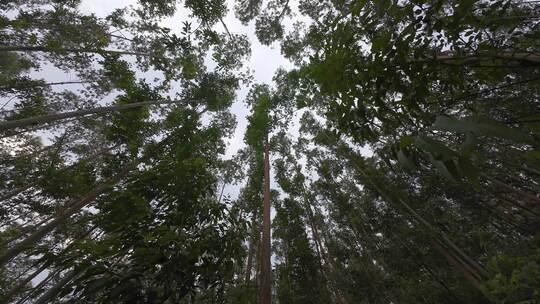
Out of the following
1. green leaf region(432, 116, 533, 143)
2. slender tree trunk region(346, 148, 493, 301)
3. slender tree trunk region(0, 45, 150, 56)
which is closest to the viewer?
green leaf region(432, 116, 533, 143)

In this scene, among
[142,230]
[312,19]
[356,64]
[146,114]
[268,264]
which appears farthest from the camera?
[312,19]

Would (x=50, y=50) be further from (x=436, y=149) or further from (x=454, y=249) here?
(x=454, y=249)

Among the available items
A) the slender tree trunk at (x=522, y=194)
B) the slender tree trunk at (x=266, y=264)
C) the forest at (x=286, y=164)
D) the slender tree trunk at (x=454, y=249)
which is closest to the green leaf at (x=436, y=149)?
the forest at (x=286, y=164)

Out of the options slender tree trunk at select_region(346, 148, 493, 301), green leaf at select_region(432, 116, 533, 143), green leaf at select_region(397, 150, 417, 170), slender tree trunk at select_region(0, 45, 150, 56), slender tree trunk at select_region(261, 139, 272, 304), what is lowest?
green leaf at select_region(432, 116, 533, 143)

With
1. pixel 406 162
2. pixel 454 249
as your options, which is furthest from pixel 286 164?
pixel 406 162

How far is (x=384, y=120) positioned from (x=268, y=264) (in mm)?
3741

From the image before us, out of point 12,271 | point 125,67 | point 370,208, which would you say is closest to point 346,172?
point 370,208

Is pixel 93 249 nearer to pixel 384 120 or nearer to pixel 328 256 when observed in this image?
pixel 384 120

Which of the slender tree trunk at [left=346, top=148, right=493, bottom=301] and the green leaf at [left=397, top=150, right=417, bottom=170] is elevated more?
the slender tree trunk at [left=346, top=148, right=493, bottom=301]

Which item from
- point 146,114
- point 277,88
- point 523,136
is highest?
point 277,88

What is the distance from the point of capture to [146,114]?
11680 mm

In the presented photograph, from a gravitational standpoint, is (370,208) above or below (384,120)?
above

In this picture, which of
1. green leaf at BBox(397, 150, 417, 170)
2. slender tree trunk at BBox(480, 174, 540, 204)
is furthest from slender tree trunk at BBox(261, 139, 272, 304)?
slender tree trunk at BBox(480, 174, 540, 204)

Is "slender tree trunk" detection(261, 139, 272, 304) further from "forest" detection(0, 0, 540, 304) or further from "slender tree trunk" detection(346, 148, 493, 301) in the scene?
"slender tree trunk" detection(346, 148, 493, 301)
